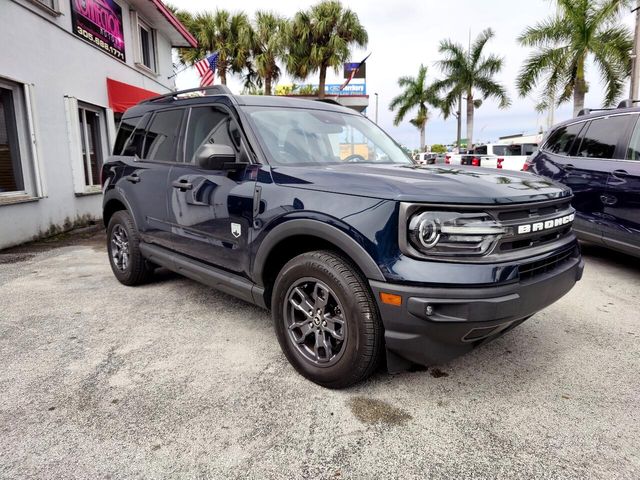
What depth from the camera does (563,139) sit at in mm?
5605

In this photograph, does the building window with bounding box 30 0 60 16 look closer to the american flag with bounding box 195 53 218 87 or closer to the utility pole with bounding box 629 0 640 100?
the american flag with bounding box 195 53 218 87

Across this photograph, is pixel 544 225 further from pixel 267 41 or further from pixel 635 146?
pixel 267 41

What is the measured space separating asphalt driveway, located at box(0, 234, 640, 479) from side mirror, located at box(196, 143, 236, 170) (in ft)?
4.26

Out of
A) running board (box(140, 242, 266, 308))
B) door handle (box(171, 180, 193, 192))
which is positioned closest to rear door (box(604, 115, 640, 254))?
running board (box(140, 242, 266, 308))

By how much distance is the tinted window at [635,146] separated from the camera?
4.53 meters

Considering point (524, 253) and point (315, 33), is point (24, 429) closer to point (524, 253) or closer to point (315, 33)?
point (524, 253)

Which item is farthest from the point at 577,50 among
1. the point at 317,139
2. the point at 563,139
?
the point at 317,139

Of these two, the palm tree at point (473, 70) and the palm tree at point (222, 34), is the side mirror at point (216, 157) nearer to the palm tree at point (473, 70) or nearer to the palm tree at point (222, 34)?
the palm tree at point (222, 34)

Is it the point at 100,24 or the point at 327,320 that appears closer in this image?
the point at 327,320

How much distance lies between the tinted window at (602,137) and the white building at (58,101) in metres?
7.99

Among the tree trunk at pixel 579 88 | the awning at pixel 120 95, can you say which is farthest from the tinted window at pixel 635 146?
the tree trunk at pixel 579 88

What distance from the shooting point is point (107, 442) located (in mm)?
2129

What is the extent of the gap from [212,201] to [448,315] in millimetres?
1877

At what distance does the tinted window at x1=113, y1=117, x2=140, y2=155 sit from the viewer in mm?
4516
